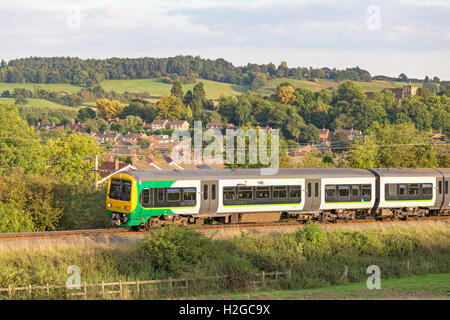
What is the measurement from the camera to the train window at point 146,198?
2819cm

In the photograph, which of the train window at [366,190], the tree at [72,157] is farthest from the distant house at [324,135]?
the train window at [366,190]

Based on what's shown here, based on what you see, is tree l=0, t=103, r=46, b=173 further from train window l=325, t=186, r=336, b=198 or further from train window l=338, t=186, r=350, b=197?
train window l=338, t=186, r=350, b=197

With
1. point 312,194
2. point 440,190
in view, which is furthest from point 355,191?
point 440,190

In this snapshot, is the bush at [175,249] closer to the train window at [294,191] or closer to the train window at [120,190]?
the train window at [120,190]

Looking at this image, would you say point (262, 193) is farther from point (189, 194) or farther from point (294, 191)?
point (189, 194)

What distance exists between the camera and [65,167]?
62594 mm

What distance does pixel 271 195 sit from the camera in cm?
3112

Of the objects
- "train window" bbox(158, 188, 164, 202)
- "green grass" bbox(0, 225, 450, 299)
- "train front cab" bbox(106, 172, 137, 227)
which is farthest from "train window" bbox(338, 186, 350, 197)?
"train front cab" bbox(106, 172, 137, 227)

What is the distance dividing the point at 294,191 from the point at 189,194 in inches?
241

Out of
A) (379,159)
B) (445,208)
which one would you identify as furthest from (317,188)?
(379,159)

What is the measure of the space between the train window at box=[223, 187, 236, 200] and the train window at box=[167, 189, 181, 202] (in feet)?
8.41

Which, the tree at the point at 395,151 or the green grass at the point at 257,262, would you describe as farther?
the tree at the point at 395,151

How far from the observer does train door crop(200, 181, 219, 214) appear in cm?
2952
